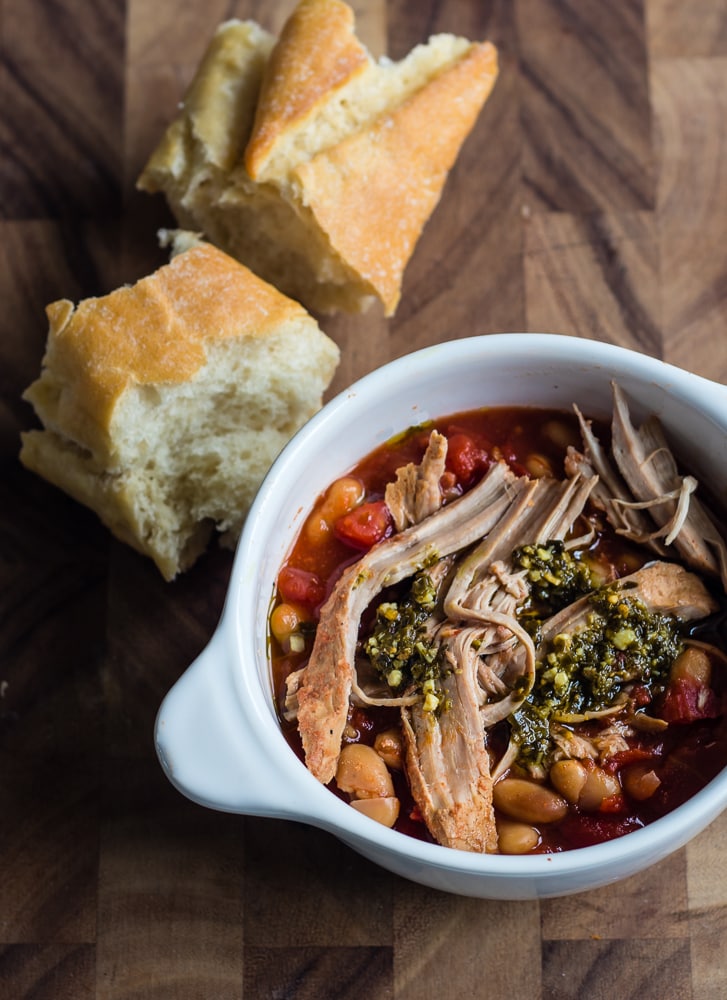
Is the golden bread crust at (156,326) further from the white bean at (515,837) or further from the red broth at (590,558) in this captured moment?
the white bean at (515,837)

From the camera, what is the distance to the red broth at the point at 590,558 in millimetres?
2410

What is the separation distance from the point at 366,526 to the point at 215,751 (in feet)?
2.05

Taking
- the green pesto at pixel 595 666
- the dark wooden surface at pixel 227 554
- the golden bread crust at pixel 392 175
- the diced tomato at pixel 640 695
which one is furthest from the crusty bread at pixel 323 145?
the diced tomato at pixel 640 695

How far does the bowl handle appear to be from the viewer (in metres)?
2.22

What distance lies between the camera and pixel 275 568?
264 cm

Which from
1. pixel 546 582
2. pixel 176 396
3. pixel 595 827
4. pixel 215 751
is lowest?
pixel 595 827

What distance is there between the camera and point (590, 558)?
2.59m

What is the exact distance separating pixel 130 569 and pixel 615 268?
60.1 inches

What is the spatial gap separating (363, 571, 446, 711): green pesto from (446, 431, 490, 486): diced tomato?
0.27 metres

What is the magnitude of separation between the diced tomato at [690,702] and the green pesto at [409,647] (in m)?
0.47

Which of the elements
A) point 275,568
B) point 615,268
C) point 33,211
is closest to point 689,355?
point 615,268

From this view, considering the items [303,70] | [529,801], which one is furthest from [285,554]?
[303,70]

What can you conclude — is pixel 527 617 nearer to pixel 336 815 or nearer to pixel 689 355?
pixel 336 815

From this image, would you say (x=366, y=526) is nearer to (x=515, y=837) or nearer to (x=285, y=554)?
(x=285, y=554)
